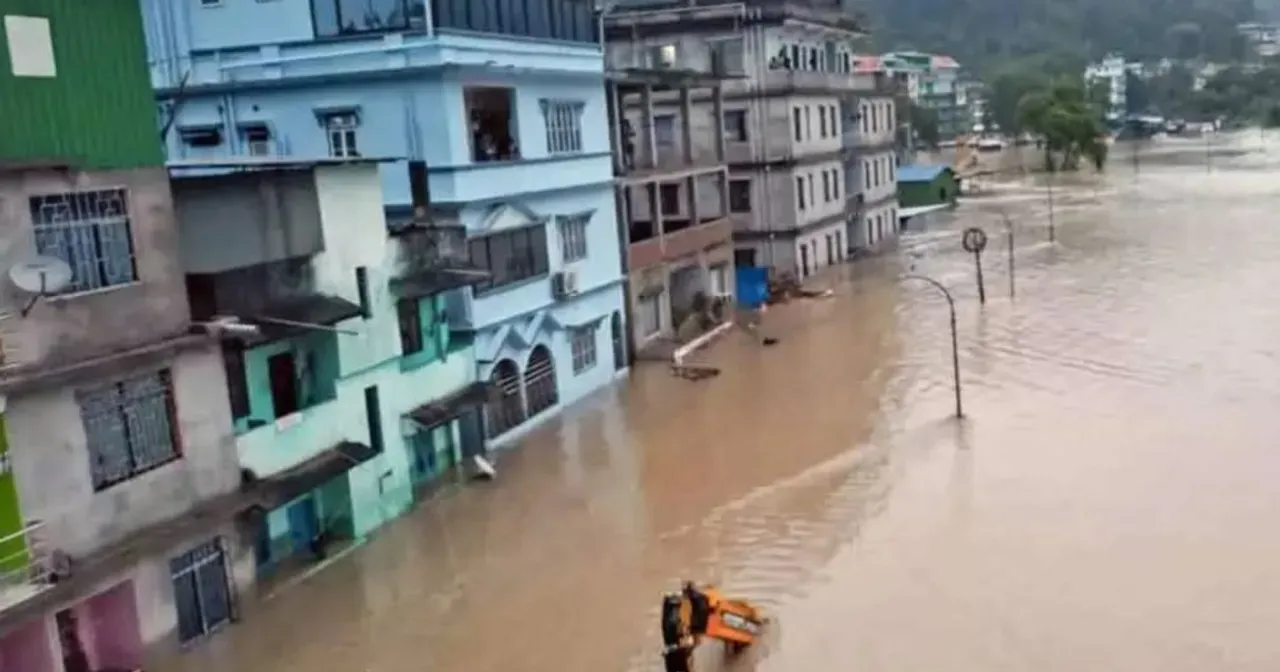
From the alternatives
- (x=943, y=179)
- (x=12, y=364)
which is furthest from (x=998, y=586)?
(x=943, y=179)

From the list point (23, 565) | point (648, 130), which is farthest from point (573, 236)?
point (23, 565)

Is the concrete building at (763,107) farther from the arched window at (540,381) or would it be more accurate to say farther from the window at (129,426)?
the window at (129,426)

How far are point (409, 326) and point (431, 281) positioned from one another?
2.95 feet

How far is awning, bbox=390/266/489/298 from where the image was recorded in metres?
20.5

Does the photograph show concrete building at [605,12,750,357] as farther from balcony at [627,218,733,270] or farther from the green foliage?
the green foliage

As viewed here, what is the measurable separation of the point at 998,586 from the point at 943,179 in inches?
2111

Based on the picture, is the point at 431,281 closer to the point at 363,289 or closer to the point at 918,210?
the point at 363,289

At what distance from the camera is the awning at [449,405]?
20.8 metres

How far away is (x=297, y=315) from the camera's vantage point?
17.7m

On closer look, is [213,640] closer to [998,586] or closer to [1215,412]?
[998,586]

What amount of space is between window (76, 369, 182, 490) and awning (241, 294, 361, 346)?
1.56 metres

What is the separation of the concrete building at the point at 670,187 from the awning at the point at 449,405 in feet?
28.9

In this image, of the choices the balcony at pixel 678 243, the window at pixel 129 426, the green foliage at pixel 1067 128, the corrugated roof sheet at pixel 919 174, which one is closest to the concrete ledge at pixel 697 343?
the balcony at pixel 678 243

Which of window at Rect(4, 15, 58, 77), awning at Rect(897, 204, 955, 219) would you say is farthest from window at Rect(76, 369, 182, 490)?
awning at Rect(897, 204, 955, 219)
